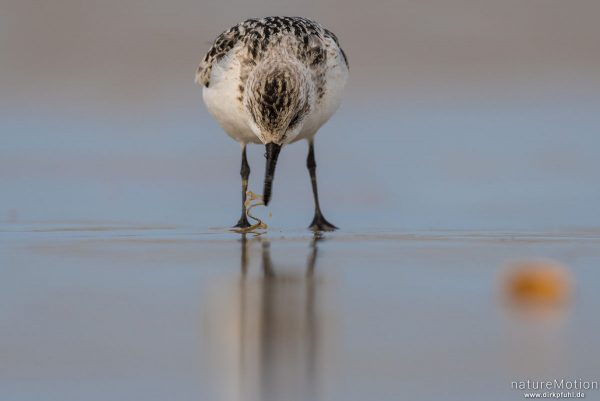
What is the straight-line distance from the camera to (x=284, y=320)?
600 cm

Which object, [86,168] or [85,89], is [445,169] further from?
[85,89]

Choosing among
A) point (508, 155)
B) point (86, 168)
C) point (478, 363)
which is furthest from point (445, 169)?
point (478, 363)

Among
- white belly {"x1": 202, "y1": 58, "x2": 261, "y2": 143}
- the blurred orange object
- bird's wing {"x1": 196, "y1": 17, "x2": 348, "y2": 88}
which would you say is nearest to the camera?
the blurred orange object

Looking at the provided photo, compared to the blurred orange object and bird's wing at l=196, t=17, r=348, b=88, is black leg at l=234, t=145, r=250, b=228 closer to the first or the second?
bird's wing at l=196, t=17, r=348, b=88

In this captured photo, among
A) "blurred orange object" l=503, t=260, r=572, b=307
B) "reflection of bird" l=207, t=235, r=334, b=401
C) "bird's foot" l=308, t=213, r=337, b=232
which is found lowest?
"reflection of bird" l=207, t=235, r=334, b=401

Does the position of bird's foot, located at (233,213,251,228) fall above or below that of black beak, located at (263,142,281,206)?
below

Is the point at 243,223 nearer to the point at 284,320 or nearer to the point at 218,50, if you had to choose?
the point at 218,50

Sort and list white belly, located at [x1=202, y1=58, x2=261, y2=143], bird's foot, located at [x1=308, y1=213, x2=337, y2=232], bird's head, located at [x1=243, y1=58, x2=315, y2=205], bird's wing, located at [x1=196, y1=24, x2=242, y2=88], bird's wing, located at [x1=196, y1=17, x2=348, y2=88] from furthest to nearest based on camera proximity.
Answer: bird's wing, located at [x1=196, y1=24, x2=242, y2=88], bird's foot, located at [x1=308, y1=213, x2=337, y2=232], bird's wing, located at [x1=196, y1=17, x2=348, y2=88], white belly, located at [x1=202, y1=58, x2=261, y2=143], bird's head, located at [x1=243, y1=58, x2=315, y2=205]

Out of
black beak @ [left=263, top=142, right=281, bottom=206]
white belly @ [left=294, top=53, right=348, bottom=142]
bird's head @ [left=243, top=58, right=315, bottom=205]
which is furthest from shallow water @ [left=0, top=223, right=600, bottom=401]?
white belly @ [left=294, top=53, right=348, bottom=142]

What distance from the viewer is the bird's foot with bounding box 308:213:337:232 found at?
32.1ft

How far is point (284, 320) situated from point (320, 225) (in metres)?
3.90

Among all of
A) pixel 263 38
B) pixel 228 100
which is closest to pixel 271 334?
A: pixel 228 100

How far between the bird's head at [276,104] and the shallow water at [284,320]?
31.9 inches

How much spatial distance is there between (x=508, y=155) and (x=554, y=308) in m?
6.91
